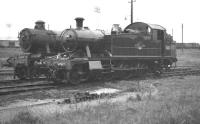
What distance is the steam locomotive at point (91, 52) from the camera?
14398 mm

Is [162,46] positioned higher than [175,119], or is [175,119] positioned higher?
[162,46]

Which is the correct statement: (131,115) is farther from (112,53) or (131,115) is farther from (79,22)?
(79,22)

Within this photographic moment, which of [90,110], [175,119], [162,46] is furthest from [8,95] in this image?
[162,46]

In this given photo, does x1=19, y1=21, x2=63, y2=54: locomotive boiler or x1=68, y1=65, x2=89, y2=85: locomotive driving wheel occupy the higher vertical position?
x1=19, y1=21, x2=63, y2=54: locomotive boiler

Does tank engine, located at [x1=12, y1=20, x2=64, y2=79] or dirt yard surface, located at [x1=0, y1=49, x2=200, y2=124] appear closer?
dirt yard surface, located at [x1=0, y1=49, x2=200, y2=124]

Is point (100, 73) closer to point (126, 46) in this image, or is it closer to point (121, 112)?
point (126, 46)

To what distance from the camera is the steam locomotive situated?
14398 millimetres

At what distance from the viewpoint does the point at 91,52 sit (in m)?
16.2

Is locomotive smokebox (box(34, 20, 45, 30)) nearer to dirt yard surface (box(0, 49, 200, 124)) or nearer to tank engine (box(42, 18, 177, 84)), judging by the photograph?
tank engine (box(42, 18, 177, 84))

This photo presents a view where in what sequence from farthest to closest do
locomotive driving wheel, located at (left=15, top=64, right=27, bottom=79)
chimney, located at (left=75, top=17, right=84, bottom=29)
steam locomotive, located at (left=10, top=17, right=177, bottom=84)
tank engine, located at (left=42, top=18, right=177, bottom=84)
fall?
locomotive driving wheel, located at (left=15, top=64, right=27, bottom=79) → chimney, located at (left=75, top=17, right=84, bottom=29) → steam locomotive, located at (left=10, top=17, right=177, bottom=84) → tank engine, located at (left=42, top=18, right=177, bottom=84)

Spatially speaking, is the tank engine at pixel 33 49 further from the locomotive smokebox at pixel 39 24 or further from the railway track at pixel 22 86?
the railway track at pixel 22 86

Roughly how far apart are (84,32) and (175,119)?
9.45 metres

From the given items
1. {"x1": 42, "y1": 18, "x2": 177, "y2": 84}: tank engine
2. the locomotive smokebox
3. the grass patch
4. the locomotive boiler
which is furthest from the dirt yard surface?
the locomotive smokebox

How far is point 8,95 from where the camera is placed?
36.0ft
